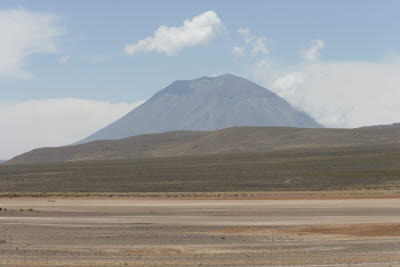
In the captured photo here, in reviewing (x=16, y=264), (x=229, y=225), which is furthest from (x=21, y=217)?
(x=16, y=264)

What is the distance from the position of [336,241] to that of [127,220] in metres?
13.9

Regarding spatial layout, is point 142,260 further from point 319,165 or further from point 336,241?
point 319,165

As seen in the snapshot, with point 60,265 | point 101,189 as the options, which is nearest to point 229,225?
point 60,265

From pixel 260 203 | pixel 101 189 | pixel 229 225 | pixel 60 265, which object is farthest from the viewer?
pixel 101 189

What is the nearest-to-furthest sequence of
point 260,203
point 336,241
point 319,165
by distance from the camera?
point 336,241 < point 260,203 < point 319,165

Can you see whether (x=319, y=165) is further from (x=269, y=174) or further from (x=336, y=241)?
(x=336, y=241)

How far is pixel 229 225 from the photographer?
29969 millimetres

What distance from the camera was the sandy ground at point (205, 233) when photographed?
1911 centimetres

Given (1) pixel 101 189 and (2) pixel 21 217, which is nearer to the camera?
(2) pixel 21 217

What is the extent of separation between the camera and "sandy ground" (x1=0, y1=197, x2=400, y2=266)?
62.7 ft

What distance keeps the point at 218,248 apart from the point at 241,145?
548ft

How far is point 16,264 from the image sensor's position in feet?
59.1

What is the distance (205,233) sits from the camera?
2681 cm

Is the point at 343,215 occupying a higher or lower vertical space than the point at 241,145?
lower
